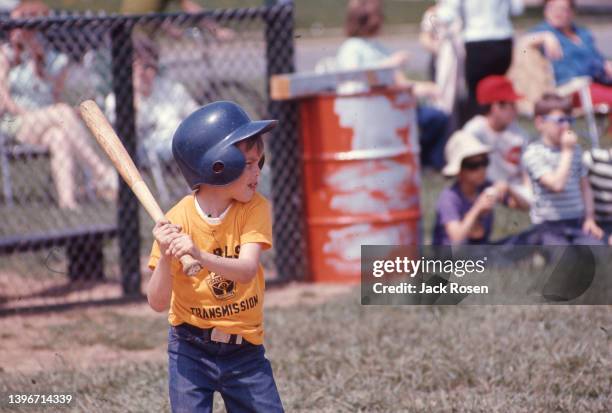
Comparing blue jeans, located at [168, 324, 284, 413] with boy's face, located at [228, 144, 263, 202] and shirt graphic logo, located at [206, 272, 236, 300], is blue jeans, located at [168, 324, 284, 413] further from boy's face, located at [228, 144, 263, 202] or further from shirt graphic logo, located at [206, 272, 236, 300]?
boy's face, located at [228, 144, 263, 202]

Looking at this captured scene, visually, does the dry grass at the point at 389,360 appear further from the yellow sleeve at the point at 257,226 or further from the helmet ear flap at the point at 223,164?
the helmet ear flap at the point at 223,164

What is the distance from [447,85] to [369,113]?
10.1 ft

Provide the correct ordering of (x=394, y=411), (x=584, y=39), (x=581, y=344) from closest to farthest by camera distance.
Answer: (x=394, y=411) < (x=581, y=344) < (x=584, y=39)

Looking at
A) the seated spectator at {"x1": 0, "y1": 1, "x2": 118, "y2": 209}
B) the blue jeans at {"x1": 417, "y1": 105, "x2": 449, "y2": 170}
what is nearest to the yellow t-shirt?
Answer: the seated spectator at {"x1": 0, "y1": 1, "x2": 118, "y2": 209}

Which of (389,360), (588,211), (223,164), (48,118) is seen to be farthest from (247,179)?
(48,118)

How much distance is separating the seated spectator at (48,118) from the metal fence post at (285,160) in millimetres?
1507

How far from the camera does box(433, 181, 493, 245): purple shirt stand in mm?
6258

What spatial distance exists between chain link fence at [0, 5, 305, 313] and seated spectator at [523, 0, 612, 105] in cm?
221

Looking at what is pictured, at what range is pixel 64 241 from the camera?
247 inches

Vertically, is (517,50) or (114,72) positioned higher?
(517,50)

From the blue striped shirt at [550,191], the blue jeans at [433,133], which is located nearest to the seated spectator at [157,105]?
the blue jeans at [433,133]

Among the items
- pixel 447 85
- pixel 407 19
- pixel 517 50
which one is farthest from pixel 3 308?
pixel 407 19

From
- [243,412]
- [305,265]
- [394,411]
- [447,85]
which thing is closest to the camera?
[243,412]

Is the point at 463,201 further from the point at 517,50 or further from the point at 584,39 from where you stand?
the point at 517,50
